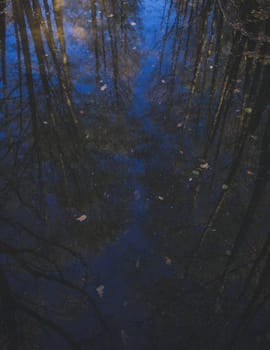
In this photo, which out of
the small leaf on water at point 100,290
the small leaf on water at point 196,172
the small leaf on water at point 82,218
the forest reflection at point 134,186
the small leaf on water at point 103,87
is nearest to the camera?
the forest reflection at point 134,186

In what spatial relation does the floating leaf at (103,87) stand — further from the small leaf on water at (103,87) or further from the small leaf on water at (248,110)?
the small leaf on water at (248,110)

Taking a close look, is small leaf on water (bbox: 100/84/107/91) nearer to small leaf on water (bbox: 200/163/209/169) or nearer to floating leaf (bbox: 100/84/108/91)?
floating leaf (bbox: 100/84/108/91)

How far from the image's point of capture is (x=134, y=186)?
4.65 metres

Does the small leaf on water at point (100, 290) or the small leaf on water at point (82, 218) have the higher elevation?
the small leaf on water at point (82, 218)

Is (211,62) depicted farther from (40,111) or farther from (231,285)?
(231,285)

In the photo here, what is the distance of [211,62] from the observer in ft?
23.9

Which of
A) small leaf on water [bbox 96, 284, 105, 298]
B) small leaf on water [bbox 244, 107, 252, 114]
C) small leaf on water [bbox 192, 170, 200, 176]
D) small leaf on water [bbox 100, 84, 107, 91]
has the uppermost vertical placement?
small leaf on water [bbox 100, 84, 107, 91]

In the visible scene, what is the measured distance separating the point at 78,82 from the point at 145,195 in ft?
10.7

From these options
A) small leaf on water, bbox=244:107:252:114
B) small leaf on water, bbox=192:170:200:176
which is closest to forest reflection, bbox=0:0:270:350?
small leaf on water, bbox=192:170:200:176

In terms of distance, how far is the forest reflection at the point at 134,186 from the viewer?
3383 millimetres

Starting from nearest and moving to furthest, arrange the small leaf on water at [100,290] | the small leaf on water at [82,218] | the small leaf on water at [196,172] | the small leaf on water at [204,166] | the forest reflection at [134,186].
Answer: the forest reflection at [134,186] < the small leaf on water at [100,290] < the small leaf on water at [82,218] < the small leaf on water at [196,172] < the small leaf on water at [204,166]

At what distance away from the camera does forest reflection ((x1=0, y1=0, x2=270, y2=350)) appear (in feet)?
→ 11.1

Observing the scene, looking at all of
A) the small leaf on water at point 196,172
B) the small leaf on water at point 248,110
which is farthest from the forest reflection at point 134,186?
the small leaf on water at point 248,110

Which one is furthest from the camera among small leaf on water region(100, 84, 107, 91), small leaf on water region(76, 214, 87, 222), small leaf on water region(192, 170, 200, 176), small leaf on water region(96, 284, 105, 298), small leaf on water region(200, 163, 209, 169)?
small leaf on water region(100, 84, 107, 91)
